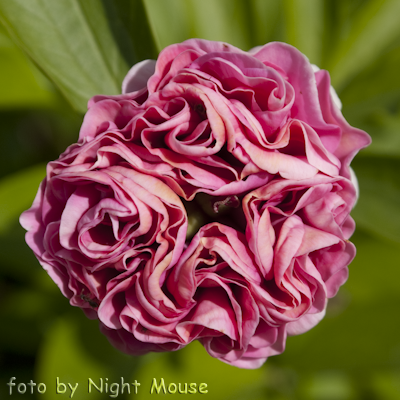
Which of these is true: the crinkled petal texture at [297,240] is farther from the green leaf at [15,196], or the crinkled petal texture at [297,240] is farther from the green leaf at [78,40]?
the green leaf at [15,196]

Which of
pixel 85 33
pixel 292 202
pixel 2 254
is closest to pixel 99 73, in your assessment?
pixel 85 33

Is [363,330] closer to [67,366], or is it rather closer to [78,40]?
[67,366]

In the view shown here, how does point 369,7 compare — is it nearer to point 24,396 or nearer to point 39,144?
point 39,144

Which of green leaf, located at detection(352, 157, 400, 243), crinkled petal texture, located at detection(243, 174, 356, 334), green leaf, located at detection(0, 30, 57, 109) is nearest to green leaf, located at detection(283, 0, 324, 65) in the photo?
green leaf, located at detection(352, 157, 400, 243)

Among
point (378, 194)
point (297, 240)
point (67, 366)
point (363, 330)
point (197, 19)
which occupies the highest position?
point (197, 19)

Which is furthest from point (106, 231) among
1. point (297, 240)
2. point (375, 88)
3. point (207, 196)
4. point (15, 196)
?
point (375, 88)

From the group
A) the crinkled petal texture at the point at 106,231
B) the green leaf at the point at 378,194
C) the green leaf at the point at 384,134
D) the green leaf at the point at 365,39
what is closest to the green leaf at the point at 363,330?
the green leaf at the point at 378,194

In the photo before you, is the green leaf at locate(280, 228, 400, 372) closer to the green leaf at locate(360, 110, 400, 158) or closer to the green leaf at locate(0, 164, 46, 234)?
the green leaf at locate(360, 110, 400, 158)
